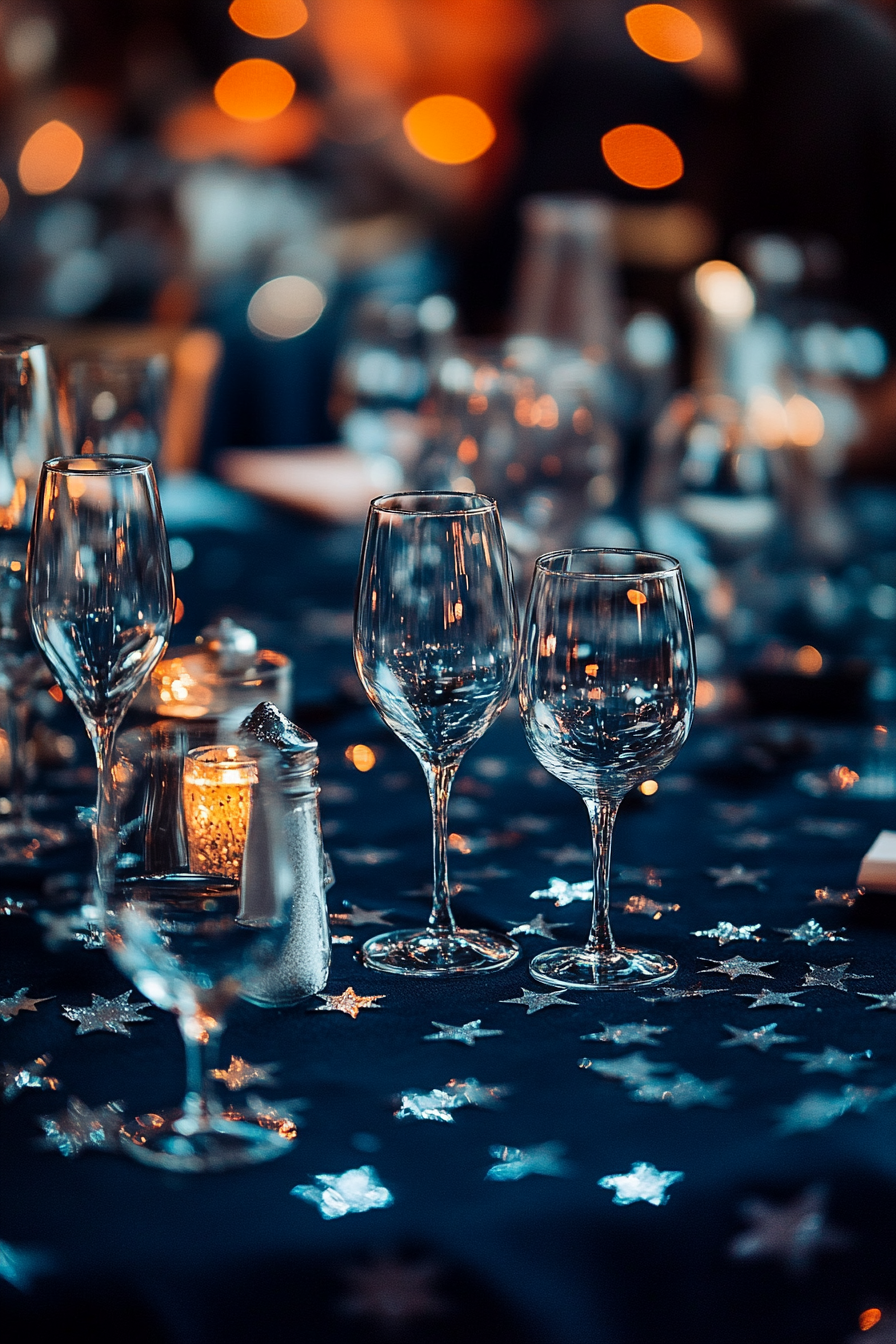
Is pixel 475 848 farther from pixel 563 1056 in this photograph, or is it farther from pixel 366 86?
pixel 366 86

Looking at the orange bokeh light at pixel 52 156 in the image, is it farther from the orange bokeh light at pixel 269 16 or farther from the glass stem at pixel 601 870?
the glass stem at pixel 601 870

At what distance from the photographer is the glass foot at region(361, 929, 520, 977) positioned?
72cm

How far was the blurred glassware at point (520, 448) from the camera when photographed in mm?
1236

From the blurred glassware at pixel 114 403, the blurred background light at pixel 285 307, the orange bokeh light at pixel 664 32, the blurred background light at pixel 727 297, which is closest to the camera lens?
the blurred glassware at pixel 114 403

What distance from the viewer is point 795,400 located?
1.68 metres

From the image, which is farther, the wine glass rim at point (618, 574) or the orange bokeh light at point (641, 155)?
the orange bokeh light at point (641, 155)

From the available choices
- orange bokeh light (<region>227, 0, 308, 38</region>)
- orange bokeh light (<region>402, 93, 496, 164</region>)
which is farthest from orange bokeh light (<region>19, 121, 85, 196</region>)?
orange bokeh light (<region>402, 93, 496, 164</region>)

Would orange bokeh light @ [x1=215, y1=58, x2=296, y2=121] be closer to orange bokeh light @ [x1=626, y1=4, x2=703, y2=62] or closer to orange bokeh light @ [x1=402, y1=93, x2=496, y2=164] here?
orange bokeh light @ [x1=402, y1=93, x2=496, y2=164]

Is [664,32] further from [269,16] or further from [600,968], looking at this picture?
[600,968]

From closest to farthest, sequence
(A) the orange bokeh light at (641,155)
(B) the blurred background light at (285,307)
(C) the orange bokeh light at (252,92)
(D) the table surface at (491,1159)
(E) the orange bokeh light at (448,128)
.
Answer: (D) the table surface at (491,1159) → (B) the blurred background light at (285,307) → (A) the orange bokeh light at (641,155) → (E) the orange bokeh light at (448,128) → (C) the orange bokeh light at (252,92)

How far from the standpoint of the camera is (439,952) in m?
0.73

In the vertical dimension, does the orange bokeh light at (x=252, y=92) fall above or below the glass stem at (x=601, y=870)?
above

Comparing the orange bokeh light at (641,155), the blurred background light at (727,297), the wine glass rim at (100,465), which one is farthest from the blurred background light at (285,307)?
the wine glass rim at (100,465)

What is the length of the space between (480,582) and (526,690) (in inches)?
2.2
